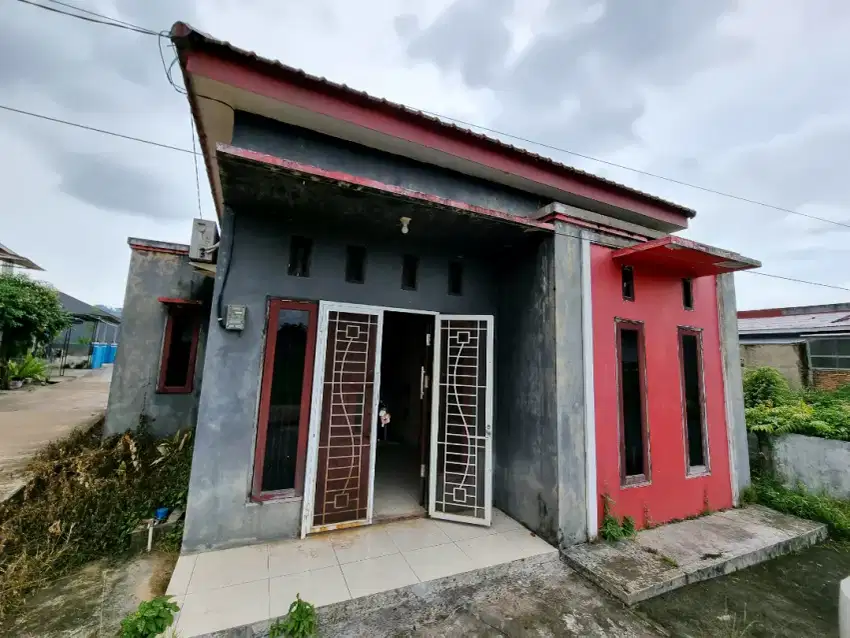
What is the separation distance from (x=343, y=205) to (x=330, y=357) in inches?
62.5

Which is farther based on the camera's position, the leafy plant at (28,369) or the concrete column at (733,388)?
the leafy plant at (28,369)

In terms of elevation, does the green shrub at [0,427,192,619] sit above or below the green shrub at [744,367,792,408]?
below

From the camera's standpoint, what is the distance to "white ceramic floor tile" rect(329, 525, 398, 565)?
3035 millimetres

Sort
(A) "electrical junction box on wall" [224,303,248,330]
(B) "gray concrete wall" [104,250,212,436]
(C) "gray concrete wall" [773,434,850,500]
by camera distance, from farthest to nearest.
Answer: (B) "gray concrete wall" [104,250,212,436], (C) "gray concrete wall" [773,434,850,500], (A) "electrical junction box on wall" [224,303,248,330]

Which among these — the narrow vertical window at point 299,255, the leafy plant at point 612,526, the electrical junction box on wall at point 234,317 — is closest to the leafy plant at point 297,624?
the electrical junction box on wall at point 234,317

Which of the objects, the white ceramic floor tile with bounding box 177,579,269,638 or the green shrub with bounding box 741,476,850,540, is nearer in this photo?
the white ceramic floor tile with bounding box 177,579,269,638

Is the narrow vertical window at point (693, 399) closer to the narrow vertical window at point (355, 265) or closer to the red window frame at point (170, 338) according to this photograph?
the narrow vertical window at point (355, 265)

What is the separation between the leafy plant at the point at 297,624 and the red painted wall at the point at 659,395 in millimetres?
3027

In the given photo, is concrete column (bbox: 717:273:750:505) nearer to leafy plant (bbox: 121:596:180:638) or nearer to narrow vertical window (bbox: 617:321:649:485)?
narrow vertical window (bbox: 617:321:649:485)

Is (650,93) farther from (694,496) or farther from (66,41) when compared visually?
(66,41)

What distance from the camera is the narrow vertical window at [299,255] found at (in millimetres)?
3514

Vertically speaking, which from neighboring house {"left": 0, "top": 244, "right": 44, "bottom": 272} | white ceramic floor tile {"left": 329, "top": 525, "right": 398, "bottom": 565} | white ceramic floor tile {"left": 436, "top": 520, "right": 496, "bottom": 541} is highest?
neighboring house {"left": 0, "top": 244, "right": 44, "bottom": 272}

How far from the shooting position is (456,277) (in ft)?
14.3

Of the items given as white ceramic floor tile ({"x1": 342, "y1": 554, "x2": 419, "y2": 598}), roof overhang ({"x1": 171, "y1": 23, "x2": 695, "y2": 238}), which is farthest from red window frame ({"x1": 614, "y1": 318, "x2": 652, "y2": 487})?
white ceramic floor tile ({"x1": 342, "y1": 554, "x2": 419, "y2": 598})
